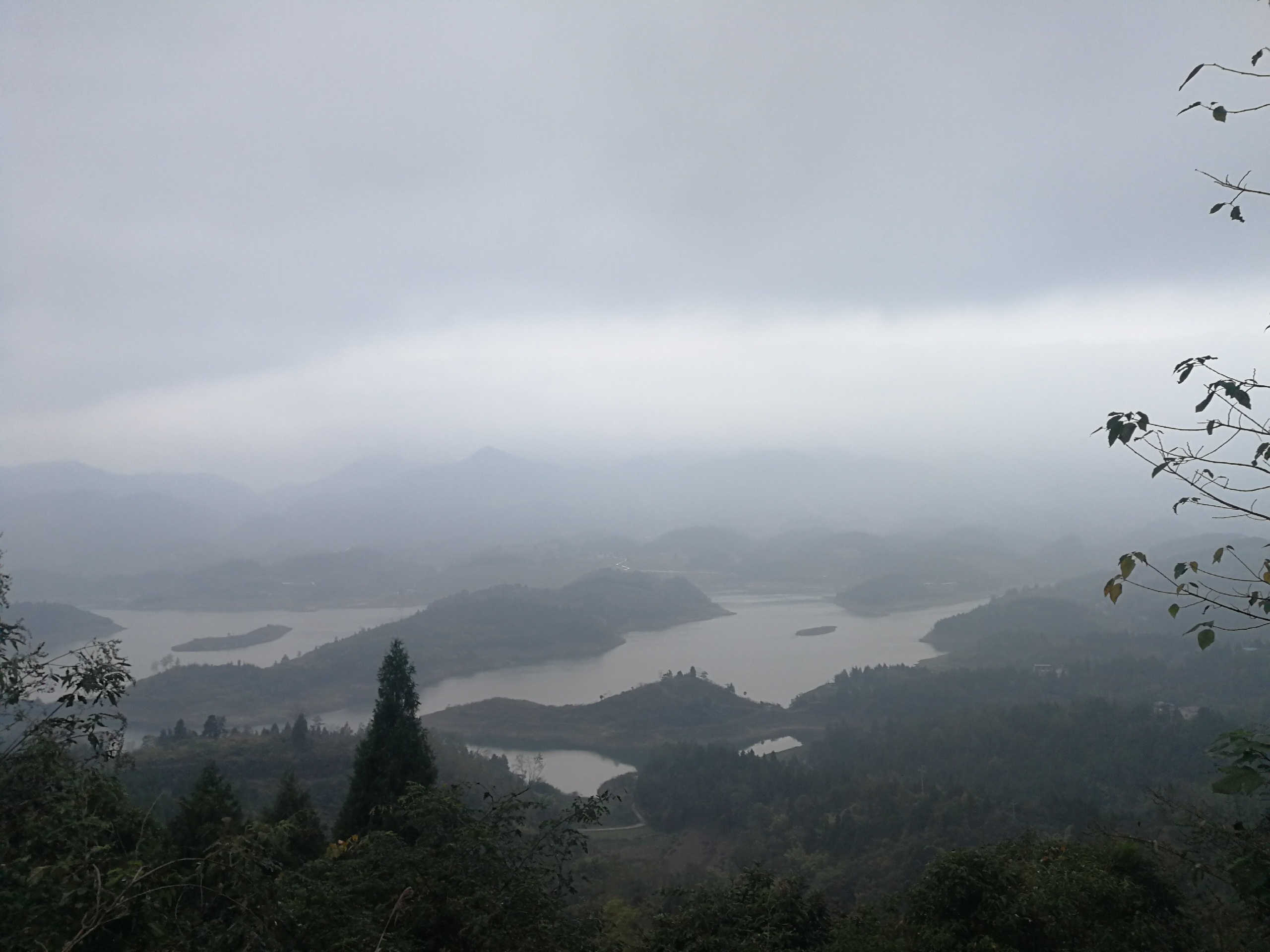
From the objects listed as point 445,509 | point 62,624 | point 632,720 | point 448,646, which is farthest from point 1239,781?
point 445,509

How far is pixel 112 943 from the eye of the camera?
2178mm

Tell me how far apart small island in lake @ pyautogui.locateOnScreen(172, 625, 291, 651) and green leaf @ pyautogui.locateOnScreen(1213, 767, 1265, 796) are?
60.1 m

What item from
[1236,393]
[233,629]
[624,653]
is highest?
[1236,393]

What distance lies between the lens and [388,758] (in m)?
8.05

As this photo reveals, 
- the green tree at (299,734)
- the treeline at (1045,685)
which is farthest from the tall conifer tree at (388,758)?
the treeline at (1045,685)

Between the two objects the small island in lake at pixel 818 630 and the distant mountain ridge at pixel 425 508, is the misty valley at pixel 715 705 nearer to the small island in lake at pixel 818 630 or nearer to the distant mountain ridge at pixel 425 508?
the small island in lake at pixel 818 630

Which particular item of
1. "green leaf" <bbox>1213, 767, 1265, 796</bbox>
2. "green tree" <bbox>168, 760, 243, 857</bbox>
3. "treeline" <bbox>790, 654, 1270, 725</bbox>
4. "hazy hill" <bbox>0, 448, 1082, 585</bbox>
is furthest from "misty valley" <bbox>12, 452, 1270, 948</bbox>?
"hazy hill" <bbox>0, 448, 1082, 585</bbox>

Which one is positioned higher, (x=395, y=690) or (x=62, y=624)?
(x=395, y=690)

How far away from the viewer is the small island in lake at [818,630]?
54.8 meters

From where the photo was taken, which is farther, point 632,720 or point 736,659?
point 736,659

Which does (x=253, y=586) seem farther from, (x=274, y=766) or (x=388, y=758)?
(x=388, y=758)

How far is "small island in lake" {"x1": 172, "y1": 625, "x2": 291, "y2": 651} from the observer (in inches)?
2037

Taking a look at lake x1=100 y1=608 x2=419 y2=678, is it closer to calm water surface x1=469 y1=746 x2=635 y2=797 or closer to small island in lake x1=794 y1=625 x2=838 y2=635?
calm water surface x1=469 y1=746 x2=635 y2=797

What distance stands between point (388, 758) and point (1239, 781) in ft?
26.1
